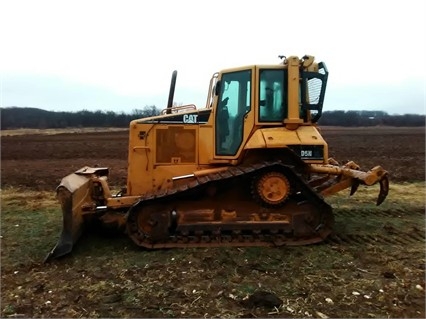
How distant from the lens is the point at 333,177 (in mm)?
→ 8336

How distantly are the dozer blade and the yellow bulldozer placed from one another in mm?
14

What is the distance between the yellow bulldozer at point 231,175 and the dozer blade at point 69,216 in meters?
0.01

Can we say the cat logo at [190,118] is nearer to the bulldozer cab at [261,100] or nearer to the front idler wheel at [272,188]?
the bulldozer cab at [261,100]

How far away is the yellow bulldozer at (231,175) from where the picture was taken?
686cm

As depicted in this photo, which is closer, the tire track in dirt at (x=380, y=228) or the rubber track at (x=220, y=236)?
the rubber track at (x=220, y=236)

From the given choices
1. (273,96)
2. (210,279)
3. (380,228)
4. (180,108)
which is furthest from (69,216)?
(380,228)

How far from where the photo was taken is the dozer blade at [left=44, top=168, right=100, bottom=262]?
21.4 feet

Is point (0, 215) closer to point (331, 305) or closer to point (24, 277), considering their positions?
point (24, 277)

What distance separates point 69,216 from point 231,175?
98.0 inches

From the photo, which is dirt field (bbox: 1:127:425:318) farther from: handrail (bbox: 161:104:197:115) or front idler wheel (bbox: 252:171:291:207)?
handrail (bbox: 161:104:197:115)

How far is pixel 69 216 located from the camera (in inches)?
260

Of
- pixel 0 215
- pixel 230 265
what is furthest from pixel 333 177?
pixel 0 215

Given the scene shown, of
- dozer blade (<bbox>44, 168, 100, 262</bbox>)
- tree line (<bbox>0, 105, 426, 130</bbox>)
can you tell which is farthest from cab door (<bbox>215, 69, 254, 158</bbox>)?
tree line (<bbox>0, 105, 426, 130</bbox>)

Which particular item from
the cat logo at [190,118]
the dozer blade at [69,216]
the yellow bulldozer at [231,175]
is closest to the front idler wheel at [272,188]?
the yellow bulldozer at [231,175]
